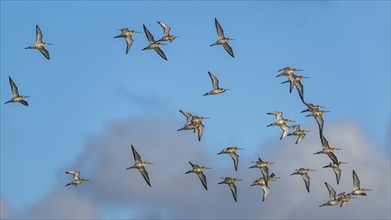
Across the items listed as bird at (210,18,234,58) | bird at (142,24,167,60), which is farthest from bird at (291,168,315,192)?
bird at (142,24,167,60)

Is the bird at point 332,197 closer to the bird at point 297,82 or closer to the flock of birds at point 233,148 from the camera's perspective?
the flock of birds at point 233,148

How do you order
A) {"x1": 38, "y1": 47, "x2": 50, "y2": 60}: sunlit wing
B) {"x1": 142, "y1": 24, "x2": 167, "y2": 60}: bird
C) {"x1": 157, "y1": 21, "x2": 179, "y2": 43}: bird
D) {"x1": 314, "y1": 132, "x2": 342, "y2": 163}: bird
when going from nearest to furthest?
1. {"x1": 38, "y1": 47, "x2": 50, "y2": 60}: sunlit wing
2. {"x1": 142, "y1": 24, "x2": 167, "y2": 60}: bird
3. {"x1": 157, "y1": 21, "x2": 179, "y2": 43}: bird
4. {"x1": 314, "y1": 132, "x2": 342, "y2": 163}: bird

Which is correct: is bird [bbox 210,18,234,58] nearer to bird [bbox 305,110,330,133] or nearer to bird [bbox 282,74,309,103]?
bird [bbox 282,74,309,103]

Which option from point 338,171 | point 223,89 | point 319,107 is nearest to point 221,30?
point 223,89

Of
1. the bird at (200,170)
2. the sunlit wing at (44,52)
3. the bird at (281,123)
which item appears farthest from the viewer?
the bird at (281,123)

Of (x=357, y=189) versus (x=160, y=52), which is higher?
(x=160, y=52)

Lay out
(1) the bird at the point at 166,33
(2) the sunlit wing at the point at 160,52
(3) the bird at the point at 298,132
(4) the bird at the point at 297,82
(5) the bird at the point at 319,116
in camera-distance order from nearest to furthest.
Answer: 1. (2) the sunlit wing at the point at 160,52
2. (4) the bird at the point at 297,82
3. (5) the bird at the point at 319,116
4. (1) the bird at the point at 166,33
5. (3) the bird at the point at 298,132

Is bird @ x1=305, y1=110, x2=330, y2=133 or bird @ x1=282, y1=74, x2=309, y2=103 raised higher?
bird @ x1=282, y1=74, x2=309, y2=103

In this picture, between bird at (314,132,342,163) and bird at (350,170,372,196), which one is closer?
bird at (350,170,372,196)

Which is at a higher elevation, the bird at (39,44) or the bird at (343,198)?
the bird at (39,44)

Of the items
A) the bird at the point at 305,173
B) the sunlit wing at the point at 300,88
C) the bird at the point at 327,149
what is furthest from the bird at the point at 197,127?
the bird at the point at 305,173

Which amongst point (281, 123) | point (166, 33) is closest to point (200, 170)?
point (281, 123)

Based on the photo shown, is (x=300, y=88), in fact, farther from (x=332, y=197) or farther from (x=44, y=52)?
(x=44, y=52)

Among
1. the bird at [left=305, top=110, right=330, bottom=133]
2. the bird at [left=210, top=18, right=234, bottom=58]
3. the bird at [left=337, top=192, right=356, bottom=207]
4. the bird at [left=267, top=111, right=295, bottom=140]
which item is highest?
the bird at [left=210, top=18, right=234, bottom=58]
